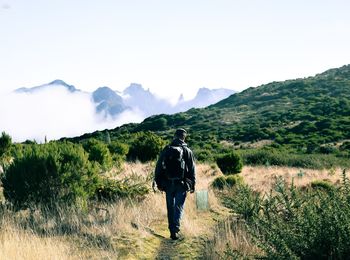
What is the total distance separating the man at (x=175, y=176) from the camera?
8438 millimetres

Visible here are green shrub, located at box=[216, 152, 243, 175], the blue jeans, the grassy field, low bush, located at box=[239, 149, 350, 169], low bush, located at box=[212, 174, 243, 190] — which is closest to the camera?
the grassy field

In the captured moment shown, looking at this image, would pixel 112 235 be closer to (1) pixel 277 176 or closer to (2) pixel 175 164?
(2) pixel 175 164

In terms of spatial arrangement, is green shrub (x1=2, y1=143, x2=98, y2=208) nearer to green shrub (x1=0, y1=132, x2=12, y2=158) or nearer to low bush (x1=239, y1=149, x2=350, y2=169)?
green shrub (x1=0, y1=132, x2=12, y2=158)

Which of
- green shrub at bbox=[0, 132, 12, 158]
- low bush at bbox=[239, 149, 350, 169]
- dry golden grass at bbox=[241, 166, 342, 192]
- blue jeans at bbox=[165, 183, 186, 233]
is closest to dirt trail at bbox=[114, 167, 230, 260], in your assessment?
blue jeans at bbox=[165, 183, 186, 233]

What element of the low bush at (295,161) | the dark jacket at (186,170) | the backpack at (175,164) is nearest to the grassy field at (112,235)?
the dark jacket at (186,170)

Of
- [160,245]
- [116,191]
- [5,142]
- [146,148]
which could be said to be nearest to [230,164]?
[146,148]

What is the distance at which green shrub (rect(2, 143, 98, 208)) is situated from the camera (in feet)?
30.4

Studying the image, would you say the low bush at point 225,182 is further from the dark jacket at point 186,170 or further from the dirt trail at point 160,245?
the dark jacket at point 186,170

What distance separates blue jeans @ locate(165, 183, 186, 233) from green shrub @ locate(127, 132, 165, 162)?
1577 cm

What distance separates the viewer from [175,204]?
8477mm

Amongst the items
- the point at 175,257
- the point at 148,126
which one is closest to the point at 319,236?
the point at 175,257

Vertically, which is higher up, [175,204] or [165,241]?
[175,204]

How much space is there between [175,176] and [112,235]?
1499 millimetres

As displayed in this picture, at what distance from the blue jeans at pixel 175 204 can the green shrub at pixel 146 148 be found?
51.7 feet
